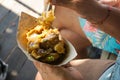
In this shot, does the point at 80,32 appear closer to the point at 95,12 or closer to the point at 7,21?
the point at 95,12

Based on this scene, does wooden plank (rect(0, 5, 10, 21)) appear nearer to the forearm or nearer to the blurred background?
the blurred background

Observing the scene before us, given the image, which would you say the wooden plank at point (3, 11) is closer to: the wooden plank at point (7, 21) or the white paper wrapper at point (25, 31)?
the wooden plank at point (7, 21)

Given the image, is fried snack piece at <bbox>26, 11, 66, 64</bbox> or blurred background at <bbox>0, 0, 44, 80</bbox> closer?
fried snack piece at <bbox>26, 11, 66, 64</bbox>

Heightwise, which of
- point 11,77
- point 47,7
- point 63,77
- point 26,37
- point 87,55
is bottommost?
point 11,77

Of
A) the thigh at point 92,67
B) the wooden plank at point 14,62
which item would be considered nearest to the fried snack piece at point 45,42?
the thigh at point 92,67

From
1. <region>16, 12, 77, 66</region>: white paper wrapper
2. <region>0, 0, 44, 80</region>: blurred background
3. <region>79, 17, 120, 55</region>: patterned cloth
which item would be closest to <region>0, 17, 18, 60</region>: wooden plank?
<region>0, 0, 44, 80</region>: blurred background

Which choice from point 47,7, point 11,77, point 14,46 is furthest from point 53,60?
point 14,46

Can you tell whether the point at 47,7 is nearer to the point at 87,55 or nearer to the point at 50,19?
the point at 50,19
